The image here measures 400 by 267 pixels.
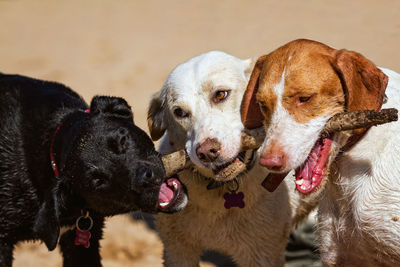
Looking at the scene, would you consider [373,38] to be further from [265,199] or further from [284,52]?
[284,52]

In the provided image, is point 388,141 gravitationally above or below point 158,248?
above

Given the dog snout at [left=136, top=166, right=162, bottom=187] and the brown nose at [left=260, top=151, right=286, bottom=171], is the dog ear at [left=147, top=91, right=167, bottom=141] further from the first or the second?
the brown nose at [left=260, top=151, right=286, bottom=171]

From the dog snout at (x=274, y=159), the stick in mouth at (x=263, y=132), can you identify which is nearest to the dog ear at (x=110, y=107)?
the stick in mouth at (x=263, y=132)

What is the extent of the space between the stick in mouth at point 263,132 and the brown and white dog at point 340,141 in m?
0.10

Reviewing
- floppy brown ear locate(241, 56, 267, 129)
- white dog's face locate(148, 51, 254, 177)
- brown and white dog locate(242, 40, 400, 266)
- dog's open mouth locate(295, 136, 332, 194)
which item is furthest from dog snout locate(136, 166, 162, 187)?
dog's open mouth locate(295, 136, 332, 194)

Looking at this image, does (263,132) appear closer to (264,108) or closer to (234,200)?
(264,108)

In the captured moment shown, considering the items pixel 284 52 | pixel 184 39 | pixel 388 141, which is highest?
pixel 284 52

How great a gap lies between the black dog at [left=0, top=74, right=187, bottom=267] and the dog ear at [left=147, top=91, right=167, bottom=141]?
27 centimetres

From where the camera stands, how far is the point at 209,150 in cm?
346

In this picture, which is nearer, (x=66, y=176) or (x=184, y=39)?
(x=66, y=176)

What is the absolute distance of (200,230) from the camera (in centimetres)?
407

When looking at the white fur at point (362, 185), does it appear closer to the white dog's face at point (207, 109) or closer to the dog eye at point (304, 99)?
the dog eye at point (304, 99)

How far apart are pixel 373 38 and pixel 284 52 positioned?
4937mm

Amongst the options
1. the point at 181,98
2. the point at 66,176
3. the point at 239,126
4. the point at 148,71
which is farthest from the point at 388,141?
the point at 148,71
